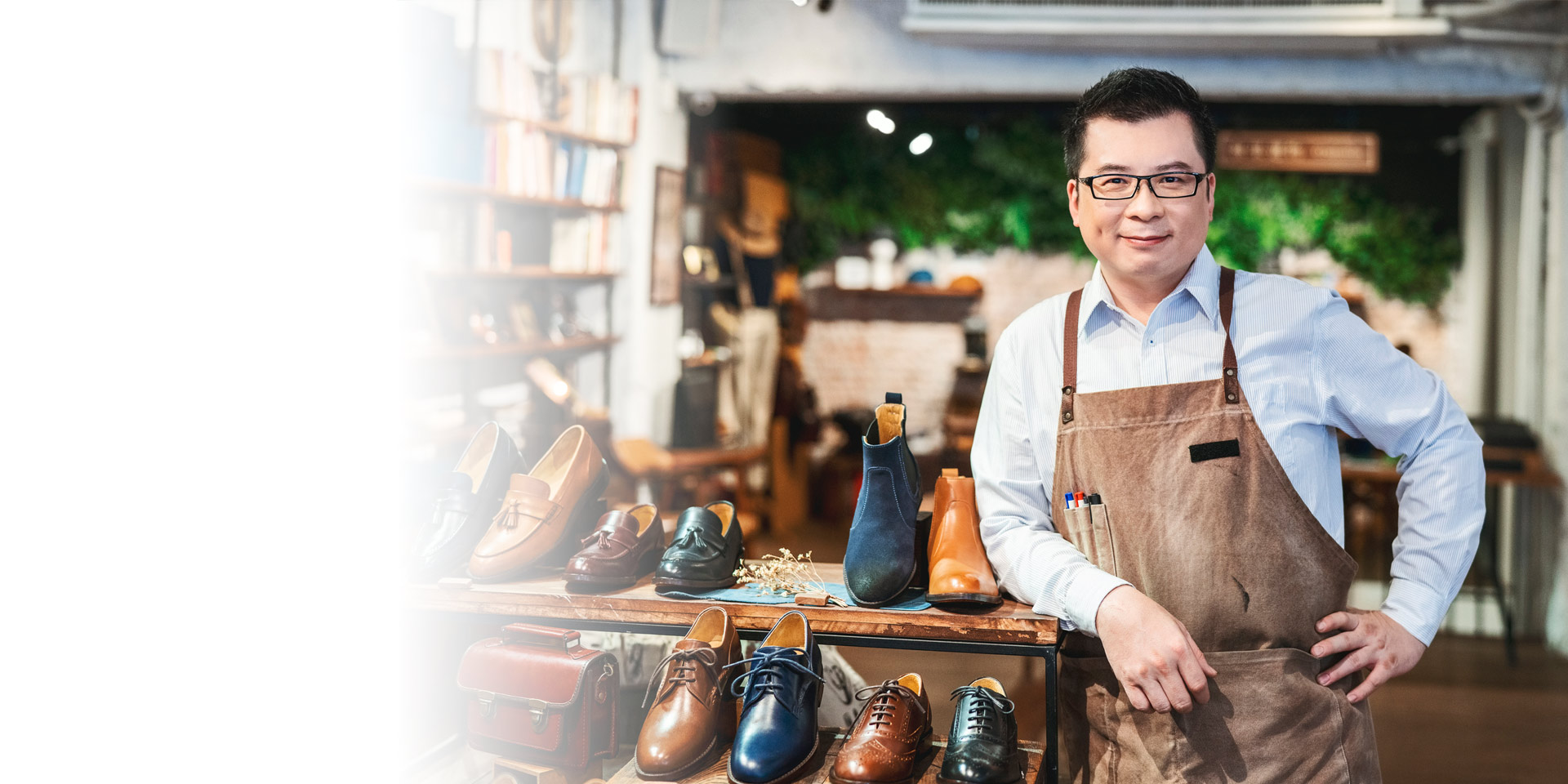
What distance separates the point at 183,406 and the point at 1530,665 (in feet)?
17.4

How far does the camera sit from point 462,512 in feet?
6.11

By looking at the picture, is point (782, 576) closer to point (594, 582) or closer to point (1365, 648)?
point (594, 582)

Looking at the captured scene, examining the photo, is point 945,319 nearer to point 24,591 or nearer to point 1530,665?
point 1530,665

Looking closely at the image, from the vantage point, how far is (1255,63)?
4.72 meters

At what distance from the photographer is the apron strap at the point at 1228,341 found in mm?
1528

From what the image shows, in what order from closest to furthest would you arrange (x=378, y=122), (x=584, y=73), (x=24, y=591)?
(x=24, y=591) < (x=378, y=122) < (x=584, y=73)

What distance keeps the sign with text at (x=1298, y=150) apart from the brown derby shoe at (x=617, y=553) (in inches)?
183

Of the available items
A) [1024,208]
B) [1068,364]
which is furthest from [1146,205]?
[1024,208]

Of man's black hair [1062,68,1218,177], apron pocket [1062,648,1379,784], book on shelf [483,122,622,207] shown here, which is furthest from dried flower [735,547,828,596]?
book on shelf [483,122,622,207]

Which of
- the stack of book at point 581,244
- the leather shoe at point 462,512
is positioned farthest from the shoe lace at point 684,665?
the stack of book at point 581,244

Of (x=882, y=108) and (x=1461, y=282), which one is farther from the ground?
(x=882, y=108)

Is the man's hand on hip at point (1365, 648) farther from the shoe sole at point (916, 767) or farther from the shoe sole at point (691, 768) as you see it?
the shoe sole at point (691, 768)

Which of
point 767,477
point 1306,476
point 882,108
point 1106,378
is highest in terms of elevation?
point 882,108

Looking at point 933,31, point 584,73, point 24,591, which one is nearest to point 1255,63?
point 933,31
